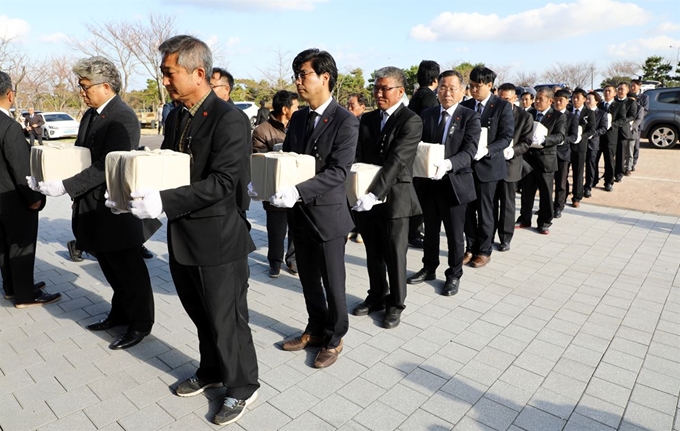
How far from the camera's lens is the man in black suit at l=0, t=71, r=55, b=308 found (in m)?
3.93

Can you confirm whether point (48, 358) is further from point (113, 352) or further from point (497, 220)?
point (497, 220)

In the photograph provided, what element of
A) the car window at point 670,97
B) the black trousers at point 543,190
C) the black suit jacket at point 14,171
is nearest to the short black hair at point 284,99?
the black suit jacket at point 14,171

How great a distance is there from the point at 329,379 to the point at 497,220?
3.88 m

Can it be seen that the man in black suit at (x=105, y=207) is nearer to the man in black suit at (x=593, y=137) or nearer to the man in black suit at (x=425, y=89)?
the man in black suit at (x=425, y=89)

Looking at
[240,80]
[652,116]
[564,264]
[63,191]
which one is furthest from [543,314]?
[240,80]

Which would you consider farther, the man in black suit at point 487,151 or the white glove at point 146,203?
the man in black suit at point 487,151

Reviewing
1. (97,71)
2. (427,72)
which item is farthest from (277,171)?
(427,72)

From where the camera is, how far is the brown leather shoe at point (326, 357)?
10.7 ft

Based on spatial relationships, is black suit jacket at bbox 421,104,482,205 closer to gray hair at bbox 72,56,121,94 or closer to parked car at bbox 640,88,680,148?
gray hair at bbox 72,56,121,94

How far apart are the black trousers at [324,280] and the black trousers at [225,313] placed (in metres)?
0.63

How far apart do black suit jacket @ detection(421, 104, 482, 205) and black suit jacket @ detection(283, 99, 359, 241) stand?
1551 mm

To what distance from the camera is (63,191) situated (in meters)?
3.30

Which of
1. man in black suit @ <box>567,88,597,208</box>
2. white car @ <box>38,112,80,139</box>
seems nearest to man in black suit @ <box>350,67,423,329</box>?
man in black suit @ <box>567,88,597,208</box>

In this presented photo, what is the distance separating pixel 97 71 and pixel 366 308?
2.72 metres
